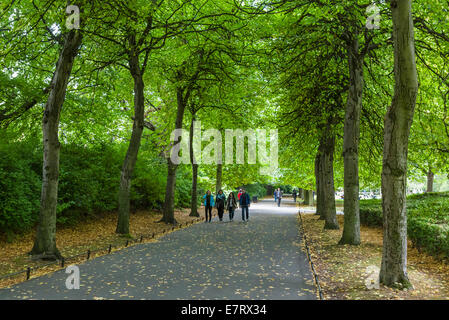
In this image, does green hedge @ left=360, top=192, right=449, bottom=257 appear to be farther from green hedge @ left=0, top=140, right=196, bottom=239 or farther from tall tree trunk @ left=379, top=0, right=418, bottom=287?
green hedge @ left=0, top=140, right=196, bottom=239

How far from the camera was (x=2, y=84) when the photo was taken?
45.9 feet

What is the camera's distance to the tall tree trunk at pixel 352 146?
1238 cm

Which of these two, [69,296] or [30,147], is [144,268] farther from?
[30,147]

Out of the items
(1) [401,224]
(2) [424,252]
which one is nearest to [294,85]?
(2) [424,252]

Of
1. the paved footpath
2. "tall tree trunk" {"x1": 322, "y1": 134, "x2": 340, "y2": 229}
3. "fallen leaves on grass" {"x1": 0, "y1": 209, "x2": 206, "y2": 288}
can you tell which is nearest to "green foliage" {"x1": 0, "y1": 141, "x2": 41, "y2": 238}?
"fallen leaves on grass" {"x1": 0, "y1": 209, "x2": 206, "y2": 288}

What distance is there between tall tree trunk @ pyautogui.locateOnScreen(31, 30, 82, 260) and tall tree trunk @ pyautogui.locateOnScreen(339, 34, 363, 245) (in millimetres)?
8429

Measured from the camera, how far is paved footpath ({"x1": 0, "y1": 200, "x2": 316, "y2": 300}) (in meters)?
6.81

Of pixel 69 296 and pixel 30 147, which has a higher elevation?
pixel 30 147

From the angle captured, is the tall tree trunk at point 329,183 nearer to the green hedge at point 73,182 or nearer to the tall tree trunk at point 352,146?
the tall tree trunk at point 352,146

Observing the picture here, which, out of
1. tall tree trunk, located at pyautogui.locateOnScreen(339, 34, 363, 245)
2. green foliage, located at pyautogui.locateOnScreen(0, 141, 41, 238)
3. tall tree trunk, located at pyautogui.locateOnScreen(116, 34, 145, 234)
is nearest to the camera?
green foliage, located at pyautogui.locateOnScreen(0, 141, 41, 238)

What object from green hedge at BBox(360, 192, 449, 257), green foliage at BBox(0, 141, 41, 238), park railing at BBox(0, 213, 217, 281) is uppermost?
green foliage at BBox(0, 141, 41, 238)

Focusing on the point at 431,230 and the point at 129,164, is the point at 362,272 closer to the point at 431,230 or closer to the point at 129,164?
the point at 431,230

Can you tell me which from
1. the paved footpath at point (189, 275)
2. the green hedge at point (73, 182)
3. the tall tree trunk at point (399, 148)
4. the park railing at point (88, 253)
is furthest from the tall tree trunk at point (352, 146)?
the green hedge at point (73, 182)
